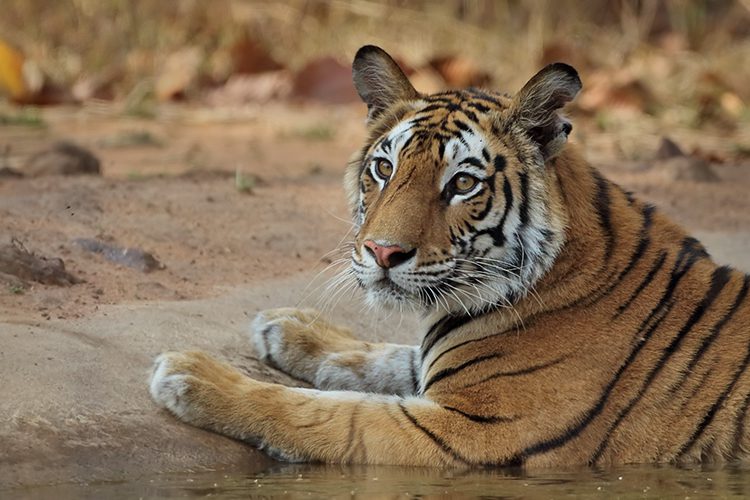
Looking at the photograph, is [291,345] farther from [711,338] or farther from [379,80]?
[711,338]

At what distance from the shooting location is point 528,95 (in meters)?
4.42

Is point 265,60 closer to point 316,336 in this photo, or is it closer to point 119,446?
point 316,336

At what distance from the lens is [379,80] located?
486 cm

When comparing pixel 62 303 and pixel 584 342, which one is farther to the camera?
pixel 62 303

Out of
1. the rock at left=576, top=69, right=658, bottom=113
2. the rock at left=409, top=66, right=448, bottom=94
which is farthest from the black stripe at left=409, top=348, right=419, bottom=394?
the rock at left=576, top=69, right=658, bottom=113

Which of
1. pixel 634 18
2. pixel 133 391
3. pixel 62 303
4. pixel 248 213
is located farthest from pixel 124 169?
pixel 634 18

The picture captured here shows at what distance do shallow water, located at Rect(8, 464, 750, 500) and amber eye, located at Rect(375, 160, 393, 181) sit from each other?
1.02 metres

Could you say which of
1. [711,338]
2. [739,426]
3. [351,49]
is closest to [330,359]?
[711,338]

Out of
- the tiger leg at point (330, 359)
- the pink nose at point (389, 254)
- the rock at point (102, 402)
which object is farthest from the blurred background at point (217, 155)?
the pink nose at point (389, 254)

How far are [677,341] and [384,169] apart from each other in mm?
1141

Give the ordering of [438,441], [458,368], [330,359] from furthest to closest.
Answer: [330,359] → [458,368] → [438,441]

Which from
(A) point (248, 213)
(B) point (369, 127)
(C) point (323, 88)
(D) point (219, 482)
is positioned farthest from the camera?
(C) point (323, 88)

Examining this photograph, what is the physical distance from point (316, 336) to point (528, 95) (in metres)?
1.29

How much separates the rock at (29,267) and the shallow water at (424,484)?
1471mm
